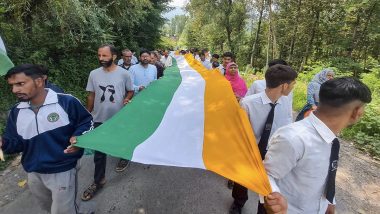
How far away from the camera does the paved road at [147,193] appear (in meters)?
3.62

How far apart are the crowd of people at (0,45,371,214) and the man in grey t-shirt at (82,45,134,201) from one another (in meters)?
0.01

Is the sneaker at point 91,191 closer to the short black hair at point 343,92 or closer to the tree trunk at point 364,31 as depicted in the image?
the short black hair at point 343,92

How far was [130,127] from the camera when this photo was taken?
9.59ft

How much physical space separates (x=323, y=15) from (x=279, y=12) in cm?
447

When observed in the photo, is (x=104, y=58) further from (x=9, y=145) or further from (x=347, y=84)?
(x=347, y=84)

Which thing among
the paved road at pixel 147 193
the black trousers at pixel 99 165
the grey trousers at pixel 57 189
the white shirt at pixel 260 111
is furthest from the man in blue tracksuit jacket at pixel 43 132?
the white shirt at pixel 260 111

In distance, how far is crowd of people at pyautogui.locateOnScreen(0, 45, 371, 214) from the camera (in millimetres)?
1670

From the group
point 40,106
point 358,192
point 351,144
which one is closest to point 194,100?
point 40,106

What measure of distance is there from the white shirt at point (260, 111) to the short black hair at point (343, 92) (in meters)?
1.38

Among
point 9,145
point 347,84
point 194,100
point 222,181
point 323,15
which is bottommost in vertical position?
point 222,181

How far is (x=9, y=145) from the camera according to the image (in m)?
2.47

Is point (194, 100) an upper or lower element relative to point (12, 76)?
lower

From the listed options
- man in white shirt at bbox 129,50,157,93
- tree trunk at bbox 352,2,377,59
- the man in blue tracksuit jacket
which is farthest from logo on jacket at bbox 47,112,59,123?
tree trunk at bbox 352,2,377,59

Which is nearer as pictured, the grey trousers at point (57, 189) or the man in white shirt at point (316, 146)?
the man in white shirt at point (316, 146)
